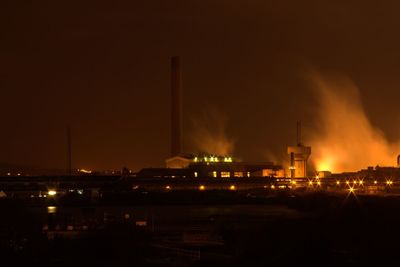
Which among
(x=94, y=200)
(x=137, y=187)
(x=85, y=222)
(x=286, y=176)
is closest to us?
(x=85, y=222)

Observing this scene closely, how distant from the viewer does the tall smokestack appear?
196 feet

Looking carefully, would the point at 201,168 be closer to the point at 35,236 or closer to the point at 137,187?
the point at 137,187

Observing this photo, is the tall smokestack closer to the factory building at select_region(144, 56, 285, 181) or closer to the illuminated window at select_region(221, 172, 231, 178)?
the factory building at select_region(144, 56, 285, 181)

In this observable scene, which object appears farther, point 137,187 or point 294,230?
point 137,187

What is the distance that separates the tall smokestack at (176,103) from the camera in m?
59.6

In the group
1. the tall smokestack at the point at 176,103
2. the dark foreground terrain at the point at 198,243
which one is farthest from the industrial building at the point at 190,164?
the dark foreground terrain at the point at 198,243

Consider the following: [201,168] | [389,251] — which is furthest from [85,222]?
[201,168]

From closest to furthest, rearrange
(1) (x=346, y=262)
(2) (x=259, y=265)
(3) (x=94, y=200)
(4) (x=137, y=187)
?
1. (2) (x=259, y=265)
2. (1) (x=346, y=262)
3. (3) (x=94, y=200)
4. (4) (x=137, y=187)

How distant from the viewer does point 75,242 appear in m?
17.8

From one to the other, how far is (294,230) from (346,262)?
2340 millimetres

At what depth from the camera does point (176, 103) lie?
60.2m

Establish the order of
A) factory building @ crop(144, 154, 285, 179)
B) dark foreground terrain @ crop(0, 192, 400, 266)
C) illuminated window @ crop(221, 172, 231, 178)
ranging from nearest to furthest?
dark foreground terrain @ crop(0, 192, 400, 266) → factory building @ crop(144, 154, 285, 179) → illuminated window @ crop(221, 172, 231, 178)

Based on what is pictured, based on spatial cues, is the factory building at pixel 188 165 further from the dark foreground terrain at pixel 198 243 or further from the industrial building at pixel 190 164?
the dark foreground terrain at pixel 198 243

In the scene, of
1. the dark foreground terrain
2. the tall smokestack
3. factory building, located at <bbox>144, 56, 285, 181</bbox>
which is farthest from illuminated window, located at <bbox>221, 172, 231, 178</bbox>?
the dark foreground terrain
